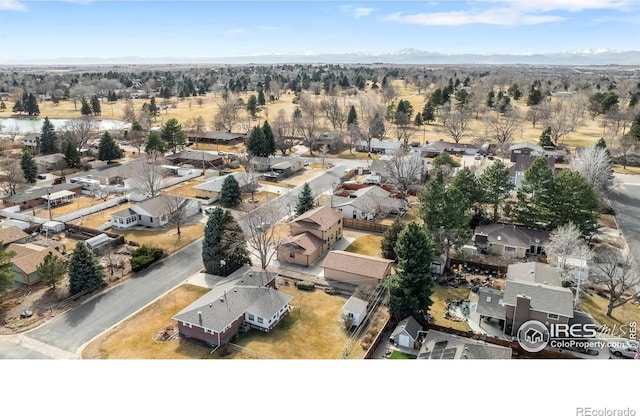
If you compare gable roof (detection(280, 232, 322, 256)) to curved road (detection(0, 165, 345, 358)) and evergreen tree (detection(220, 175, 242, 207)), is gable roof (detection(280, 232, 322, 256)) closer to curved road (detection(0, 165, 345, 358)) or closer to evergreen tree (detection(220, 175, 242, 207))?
curved road (detection(0, 165, 345, 358))

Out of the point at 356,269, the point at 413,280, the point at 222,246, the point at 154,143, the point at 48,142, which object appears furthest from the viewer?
the point at 48,142

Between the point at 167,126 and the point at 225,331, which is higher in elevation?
the point at 167,126

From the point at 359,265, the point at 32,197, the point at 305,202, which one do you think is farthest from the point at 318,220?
the point at 32,197

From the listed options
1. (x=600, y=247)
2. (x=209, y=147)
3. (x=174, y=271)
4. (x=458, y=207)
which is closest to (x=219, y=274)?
(x=174, y=271)

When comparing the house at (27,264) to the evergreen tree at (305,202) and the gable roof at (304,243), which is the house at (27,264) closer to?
the gable roof at (304,243)

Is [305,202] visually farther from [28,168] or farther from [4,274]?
[28,168]

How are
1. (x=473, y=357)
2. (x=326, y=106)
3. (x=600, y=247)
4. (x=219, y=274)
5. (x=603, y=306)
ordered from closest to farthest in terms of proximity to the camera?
(x=473, y=357)
(x=603, y=306)
(x=219, y=274)
(x=600, y=247)
(x=326, y=106)

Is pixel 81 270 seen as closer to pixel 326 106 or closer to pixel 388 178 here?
pixel 388 178
